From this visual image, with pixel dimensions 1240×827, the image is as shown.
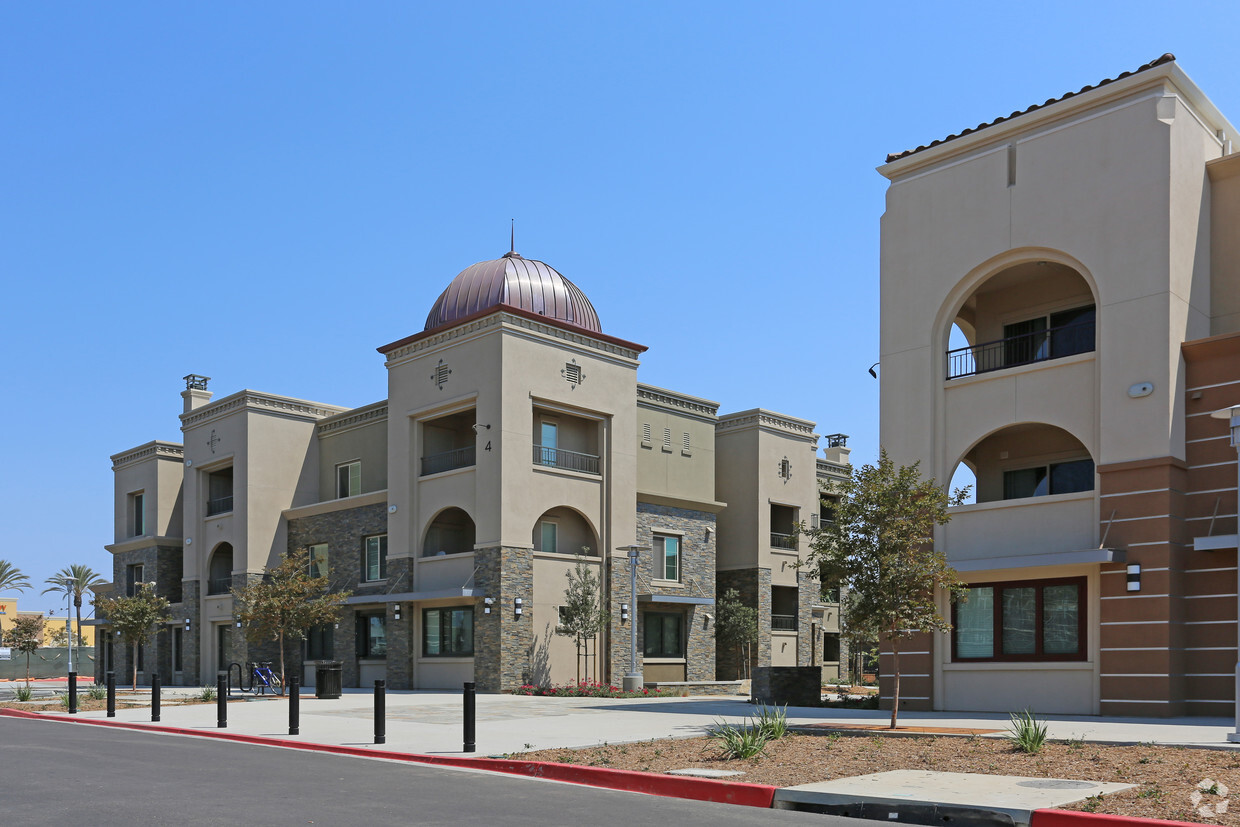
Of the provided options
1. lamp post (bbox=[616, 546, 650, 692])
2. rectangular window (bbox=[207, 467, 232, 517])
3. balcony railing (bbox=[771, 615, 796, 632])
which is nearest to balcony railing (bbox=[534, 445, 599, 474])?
lamp post (bbox=[616, 546, 650, 692])

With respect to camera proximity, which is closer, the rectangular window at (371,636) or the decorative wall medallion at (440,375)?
the decorative wall medallion at (440,375)

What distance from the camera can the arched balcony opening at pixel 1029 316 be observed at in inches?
928

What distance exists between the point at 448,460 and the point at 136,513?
73.9 ft

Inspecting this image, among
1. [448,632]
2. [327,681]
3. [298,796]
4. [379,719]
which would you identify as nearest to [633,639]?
[448,632]

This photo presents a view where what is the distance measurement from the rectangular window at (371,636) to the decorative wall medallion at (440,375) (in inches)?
346

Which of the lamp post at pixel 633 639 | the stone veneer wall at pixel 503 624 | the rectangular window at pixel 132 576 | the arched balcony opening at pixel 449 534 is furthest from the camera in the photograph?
the rectangular window at pixel 132 576

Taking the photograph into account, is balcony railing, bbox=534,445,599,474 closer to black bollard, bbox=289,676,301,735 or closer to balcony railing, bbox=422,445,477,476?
balcony railing, bbox=422,445,477,476

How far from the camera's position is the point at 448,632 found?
120 feet

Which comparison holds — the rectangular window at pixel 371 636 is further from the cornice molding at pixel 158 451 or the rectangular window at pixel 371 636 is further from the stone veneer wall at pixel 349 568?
the cornice molding at pixel 158 451

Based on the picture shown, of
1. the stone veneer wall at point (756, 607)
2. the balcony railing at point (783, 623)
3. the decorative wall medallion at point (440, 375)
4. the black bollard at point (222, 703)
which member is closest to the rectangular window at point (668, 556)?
the stone veneer wall at point (756, 607)

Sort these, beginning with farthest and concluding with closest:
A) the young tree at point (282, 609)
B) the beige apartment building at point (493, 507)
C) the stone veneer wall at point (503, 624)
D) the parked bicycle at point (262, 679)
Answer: the beige apartment building at point (493, 507), the stone veneer wall at point (503, 624), the parked bicycle at point (262, 679), the young tree at point (282, 609)

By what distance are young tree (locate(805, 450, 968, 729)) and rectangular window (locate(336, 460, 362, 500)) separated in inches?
1099

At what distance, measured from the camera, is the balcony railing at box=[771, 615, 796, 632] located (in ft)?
146

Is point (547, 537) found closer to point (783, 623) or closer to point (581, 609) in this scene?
point (581, 609)
